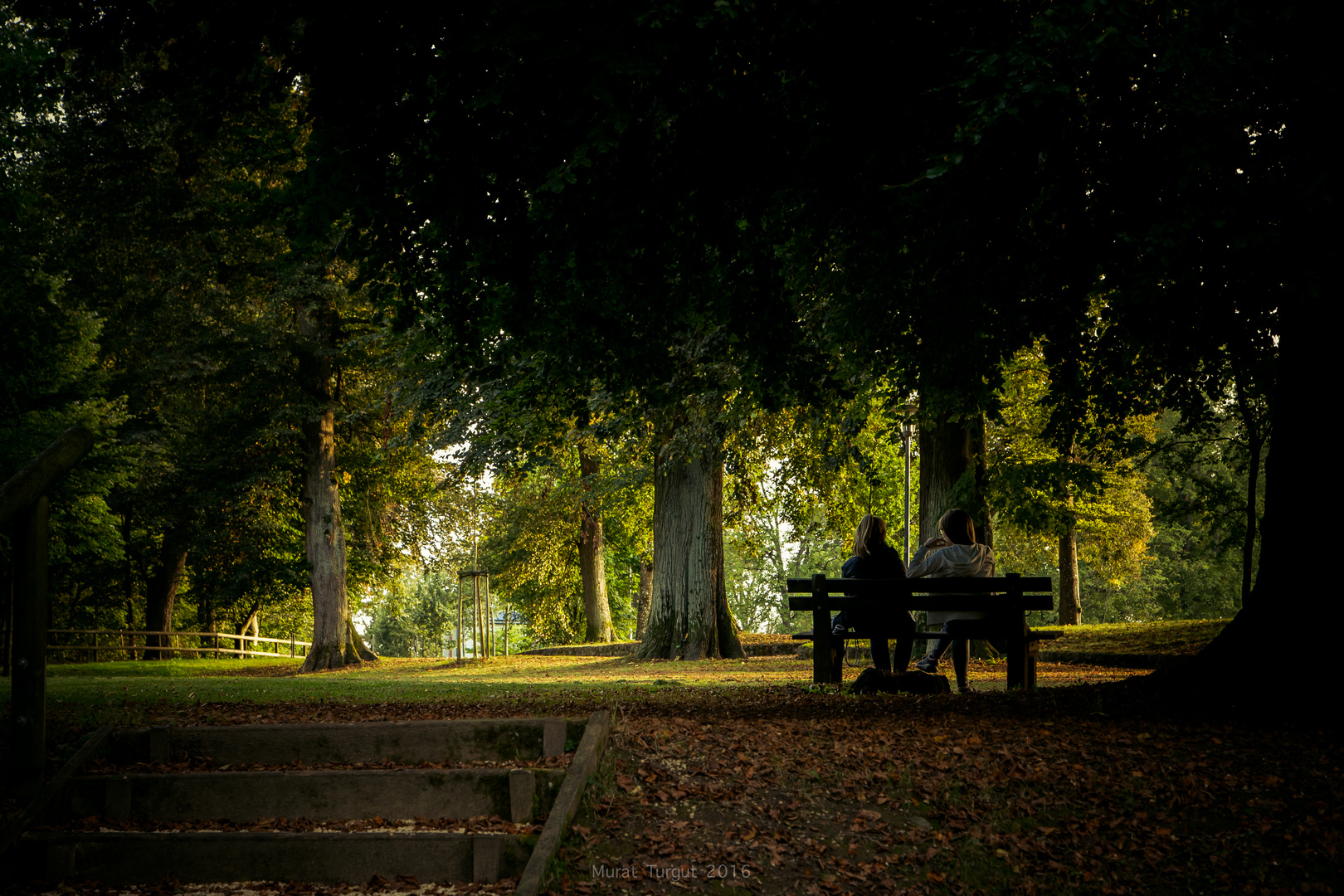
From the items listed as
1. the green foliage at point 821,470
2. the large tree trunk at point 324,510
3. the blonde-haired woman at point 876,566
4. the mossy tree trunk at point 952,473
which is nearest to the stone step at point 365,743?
the blonde-haired woman at point 876,566

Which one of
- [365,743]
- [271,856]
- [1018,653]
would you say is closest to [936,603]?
[1018,653]

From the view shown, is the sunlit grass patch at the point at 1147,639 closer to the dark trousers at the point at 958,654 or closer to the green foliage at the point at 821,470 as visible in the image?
the green foliage at the point at 821,470

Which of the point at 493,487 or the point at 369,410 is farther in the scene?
the point at 493,487

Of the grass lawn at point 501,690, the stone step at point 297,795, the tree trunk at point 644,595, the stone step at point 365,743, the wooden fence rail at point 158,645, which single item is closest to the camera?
the stone step at point 297,795

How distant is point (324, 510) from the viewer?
74.9 feet

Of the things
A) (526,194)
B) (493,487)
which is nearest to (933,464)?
(526,194)

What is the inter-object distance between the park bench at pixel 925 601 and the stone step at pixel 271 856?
4834 mm

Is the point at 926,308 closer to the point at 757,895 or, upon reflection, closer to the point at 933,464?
the point at 757,895

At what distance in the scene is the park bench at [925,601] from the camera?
29.5ft

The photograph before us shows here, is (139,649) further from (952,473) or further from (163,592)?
(952,473)

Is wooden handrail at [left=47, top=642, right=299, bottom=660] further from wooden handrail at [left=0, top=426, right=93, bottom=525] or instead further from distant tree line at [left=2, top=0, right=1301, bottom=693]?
wooden handrail at [left=0, top=426, right=93, bottom=525]

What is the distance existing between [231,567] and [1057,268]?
3174 centimetres

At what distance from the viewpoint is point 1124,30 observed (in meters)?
5.96

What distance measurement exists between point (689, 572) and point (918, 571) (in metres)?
9.18
